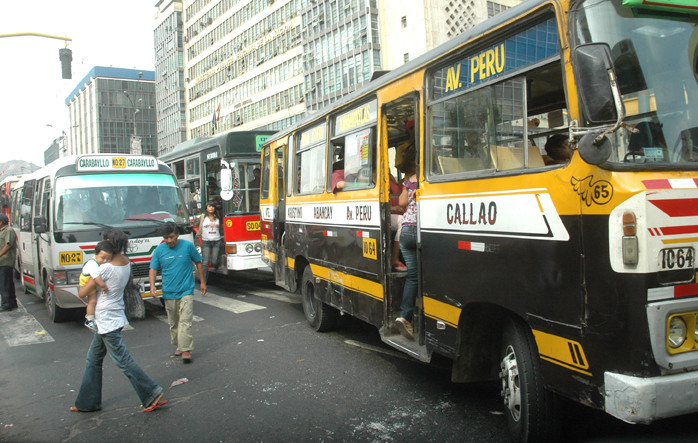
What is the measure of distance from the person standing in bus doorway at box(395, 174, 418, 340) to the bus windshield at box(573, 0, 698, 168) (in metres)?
2.37

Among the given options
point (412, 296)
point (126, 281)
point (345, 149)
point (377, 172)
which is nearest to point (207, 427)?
point (126, 281)

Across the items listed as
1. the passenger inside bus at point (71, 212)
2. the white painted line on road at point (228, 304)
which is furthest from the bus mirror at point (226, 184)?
the passenger inside bus at point (71, 212)

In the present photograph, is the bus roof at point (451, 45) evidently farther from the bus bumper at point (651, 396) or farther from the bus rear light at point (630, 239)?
the bus bumper at point (651, 396)

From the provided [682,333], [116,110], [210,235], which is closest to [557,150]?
[682,333]

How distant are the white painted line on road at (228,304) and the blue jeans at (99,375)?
14.6 feet

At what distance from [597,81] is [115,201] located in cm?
821

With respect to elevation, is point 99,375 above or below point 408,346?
below

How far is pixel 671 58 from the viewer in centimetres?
323

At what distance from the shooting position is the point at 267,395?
542cm

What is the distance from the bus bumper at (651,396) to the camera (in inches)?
114

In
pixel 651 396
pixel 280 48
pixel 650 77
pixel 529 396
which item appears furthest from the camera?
pixel 280 48

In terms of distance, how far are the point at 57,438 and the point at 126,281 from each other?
56.7 inches

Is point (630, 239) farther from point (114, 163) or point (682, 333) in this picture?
point (114, 163)

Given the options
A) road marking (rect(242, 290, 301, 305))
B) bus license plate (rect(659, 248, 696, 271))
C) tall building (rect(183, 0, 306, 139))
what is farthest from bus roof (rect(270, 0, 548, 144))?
tall building (rect(183, 0, 306, 139))
